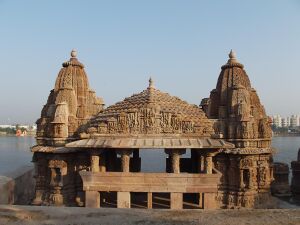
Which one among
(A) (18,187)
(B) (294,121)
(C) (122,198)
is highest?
(B) (294,121)

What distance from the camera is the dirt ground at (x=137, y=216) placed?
5.38 meters

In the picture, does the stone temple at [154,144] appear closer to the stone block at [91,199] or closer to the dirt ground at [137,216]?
the stone block at [91,199]

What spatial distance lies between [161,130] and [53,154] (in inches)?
209

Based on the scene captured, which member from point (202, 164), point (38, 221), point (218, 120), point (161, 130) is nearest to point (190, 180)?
point (202, 164)

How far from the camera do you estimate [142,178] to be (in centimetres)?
1223

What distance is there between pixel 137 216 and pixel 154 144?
20.9 feet

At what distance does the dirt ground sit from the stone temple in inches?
225

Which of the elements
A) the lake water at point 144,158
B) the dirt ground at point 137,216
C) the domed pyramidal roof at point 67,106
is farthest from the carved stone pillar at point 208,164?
the lake water at point 144,158

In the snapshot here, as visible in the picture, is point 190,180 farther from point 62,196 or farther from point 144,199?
point 62,196

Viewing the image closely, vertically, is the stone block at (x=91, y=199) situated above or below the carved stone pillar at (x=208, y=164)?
below

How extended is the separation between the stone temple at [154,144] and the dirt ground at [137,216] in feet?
18.8

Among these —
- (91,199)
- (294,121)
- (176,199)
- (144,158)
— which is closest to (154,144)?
(176,199)

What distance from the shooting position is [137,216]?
18.6 feet

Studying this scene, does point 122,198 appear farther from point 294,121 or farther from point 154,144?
point 294,121
